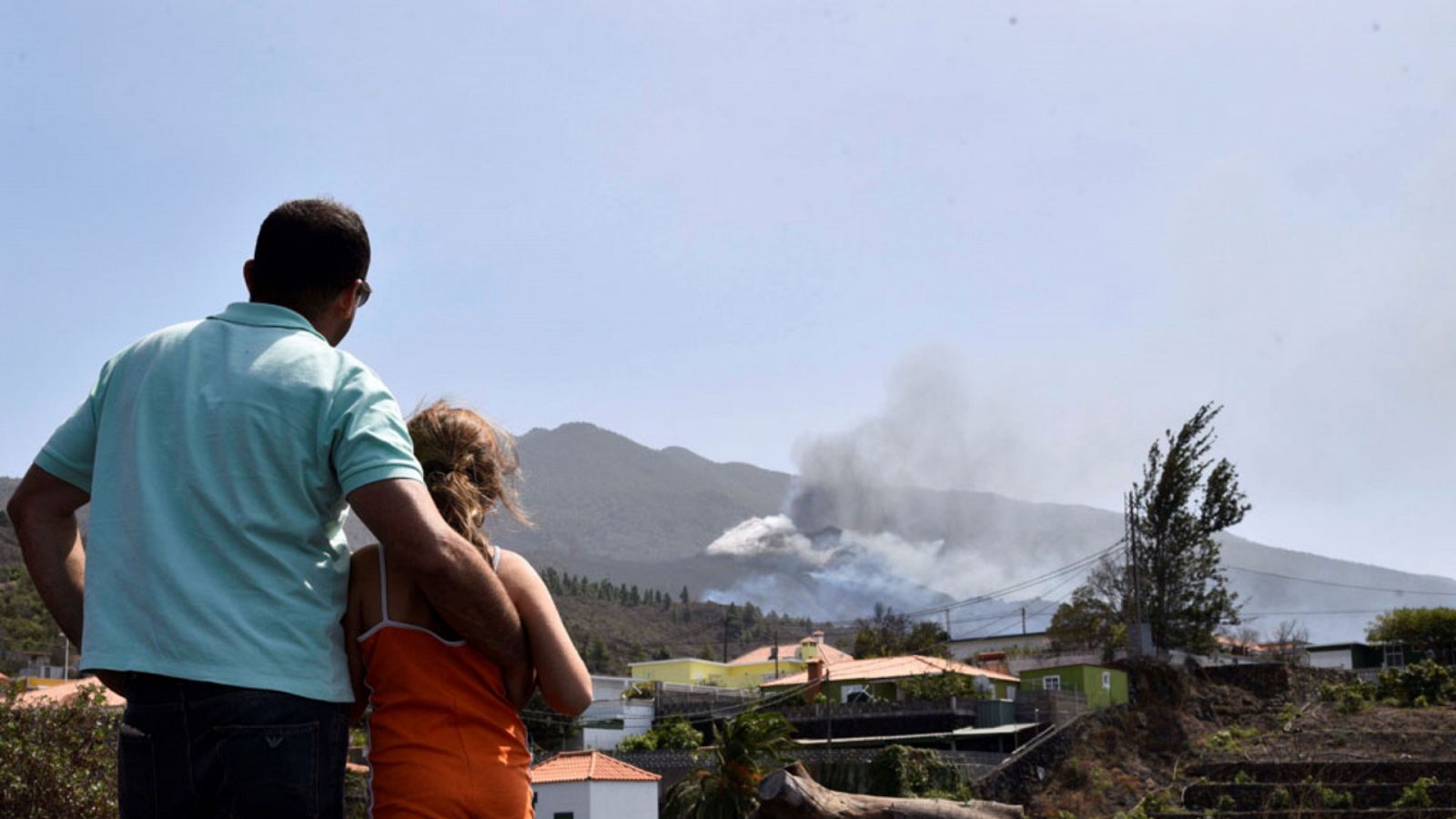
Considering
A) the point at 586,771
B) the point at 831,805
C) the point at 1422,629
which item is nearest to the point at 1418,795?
the point at 831,805

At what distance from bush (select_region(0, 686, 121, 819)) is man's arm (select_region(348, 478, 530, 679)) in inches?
426

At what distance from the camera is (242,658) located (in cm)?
204

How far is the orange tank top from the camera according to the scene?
7.48ft

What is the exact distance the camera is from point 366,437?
6.92ft

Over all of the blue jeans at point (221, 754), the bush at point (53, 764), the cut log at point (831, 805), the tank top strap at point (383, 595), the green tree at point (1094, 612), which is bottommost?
the bush at point (53, 764)

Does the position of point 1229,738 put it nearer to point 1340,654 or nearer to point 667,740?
point 667,740

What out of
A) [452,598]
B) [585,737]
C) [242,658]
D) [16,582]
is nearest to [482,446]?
[452,598]

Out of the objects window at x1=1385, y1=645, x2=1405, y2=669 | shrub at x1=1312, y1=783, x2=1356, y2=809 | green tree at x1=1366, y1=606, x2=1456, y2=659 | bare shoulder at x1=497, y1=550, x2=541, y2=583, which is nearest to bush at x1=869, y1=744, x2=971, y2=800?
shrub at x1=1312, y1=783, x2=1356, y2=809

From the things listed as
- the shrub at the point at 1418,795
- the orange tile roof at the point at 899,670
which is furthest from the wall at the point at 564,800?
the shrub at the point at 1418,795

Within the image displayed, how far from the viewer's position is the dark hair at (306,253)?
2355 millimetres

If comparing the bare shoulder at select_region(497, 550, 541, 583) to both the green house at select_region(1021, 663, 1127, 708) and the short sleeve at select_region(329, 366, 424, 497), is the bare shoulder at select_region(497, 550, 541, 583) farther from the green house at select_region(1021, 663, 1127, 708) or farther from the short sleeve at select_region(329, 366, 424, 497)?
the green house at select_region(1021, 663, 1127, 708)

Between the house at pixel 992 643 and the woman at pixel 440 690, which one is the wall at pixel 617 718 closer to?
the house at pixel 992 643

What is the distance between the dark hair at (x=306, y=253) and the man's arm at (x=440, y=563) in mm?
449

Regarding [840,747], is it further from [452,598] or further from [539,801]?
[452,598]
